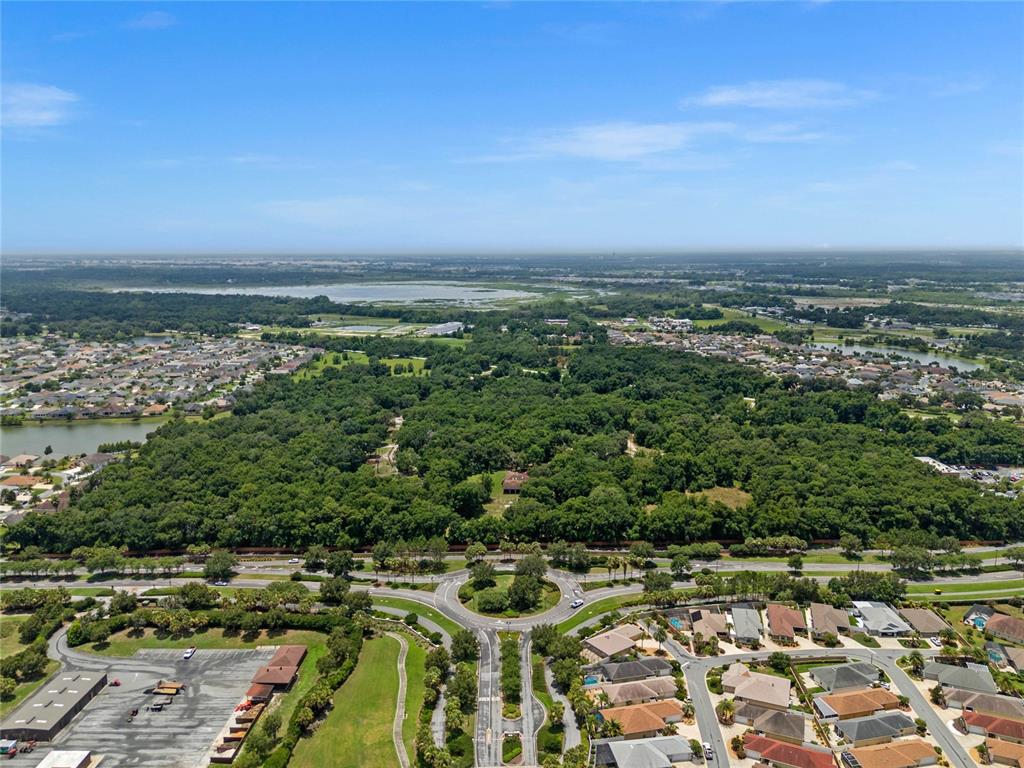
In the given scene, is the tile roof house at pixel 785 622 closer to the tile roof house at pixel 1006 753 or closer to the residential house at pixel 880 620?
the residential house at pixel 880 620

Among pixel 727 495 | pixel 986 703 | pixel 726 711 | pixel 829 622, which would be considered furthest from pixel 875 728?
pixel 727 495

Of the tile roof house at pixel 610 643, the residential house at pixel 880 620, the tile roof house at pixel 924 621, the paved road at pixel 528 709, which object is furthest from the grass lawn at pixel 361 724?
the tile roof house at pixel 924 621

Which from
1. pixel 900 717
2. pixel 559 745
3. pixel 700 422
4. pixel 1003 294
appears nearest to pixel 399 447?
pixel 700 422

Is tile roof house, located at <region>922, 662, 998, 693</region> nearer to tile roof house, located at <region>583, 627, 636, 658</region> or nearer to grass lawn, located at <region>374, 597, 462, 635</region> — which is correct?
tile roof house, located at <region>583, 627, 636, 658</region>

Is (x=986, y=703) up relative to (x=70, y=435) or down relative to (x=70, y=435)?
down

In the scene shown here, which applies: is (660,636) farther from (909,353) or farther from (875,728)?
(909,353)

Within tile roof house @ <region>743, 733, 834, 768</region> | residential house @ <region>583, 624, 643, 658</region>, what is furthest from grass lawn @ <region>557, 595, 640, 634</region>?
tile roof house @ <region>743, 733, 834, 768</region>
